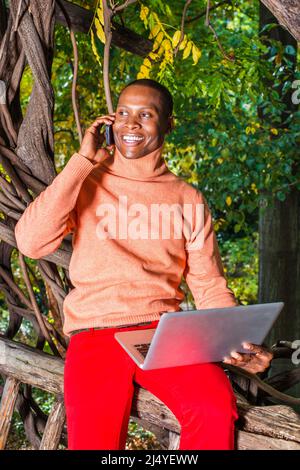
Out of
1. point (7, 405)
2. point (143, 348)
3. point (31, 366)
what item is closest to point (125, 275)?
point (143, 348)

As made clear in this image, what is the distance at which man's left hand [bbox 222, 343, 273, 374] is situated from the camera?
1.72 metres

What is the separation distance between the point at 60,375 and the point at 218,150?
2.04 m

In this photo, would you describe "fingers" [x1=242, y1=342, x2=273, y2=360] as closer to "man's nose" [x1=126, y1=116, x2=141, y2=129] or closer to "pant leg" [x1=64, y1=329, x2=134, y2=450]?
"pant leg" [x1=64, y1=329, x2=134, y2=450]

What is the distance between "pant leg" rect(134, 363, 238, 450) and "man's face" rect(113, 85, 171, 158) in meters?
0.55

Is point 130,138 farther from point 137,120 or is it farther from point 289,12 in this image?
point 289,12

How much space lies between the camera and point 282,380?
2156mm

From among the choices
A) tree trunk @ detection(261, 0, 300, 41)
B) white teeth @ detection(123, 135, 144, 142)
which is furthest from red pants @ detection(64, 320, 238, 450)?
tree trunk @ detection(261, 0, 300, 41)

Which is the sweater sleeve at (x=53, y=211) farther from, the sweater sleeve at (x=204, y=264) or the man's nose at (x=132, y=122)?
the sweater sleeve at (x=204, y=264)

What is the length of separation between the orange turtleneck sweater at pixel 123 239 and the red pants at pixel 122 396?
0.09 meters

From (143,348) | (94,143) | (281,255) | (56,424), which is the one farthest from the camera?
(281,255)

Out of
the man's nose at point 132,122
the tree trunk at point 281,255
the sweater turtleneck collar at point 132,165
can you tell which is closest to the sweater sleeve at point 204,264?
the sweater turtleneck collar at point 132,165

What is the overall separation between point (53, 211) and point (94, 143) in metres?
0.20

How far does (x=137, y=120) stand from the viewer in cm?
181

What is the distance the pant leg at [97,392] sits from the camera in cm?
157
